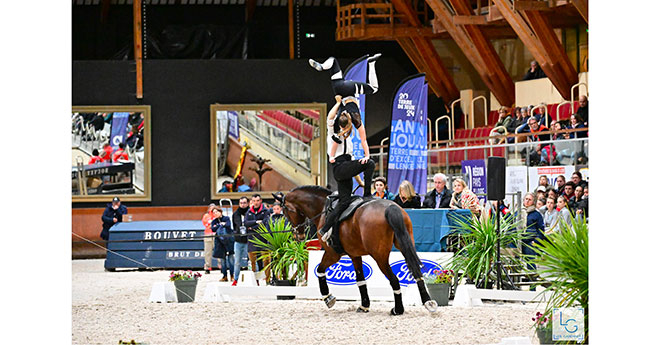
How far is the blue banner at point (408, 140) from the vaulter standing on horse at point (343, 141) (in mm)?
3256

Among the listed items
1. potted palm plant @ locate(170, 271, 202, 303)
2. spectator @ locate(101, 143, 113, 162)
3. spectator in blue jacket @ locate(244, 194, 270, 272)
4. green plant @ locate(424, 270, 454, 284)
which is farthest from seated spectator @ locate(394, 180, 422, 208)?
spectator @ locate(101, 143, 113, 162)

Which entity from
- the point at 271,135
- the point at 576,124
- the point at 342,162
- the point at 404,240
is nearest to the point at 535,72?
the point at 576,124

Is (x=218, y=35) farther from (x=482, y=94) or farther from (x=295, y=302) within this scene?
(x=295, y=302)

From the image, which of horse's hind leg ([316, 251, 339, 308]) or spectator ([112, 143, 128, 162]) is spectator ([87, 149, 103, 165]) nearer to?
spectator ([112, 143, 128, 162])

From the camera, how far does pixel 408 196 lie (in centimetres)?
1173

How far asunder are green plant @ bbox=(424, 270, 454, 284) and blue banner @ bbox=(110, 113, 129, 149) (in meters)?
11.7

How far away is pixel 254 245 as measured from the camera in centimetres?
1334

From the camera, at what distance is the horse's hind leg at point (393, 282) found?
9031 millimetres

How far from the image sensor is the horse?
28.9 ft

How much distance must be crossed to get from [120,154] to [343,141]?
12.5m

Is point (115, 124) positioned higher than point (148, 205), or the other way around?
point (115, 124)

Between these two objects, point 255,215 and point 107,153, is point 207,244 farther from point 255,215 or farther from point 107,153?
point 107,153

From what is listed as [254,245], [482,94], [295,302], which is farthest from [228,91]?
[295,302]
